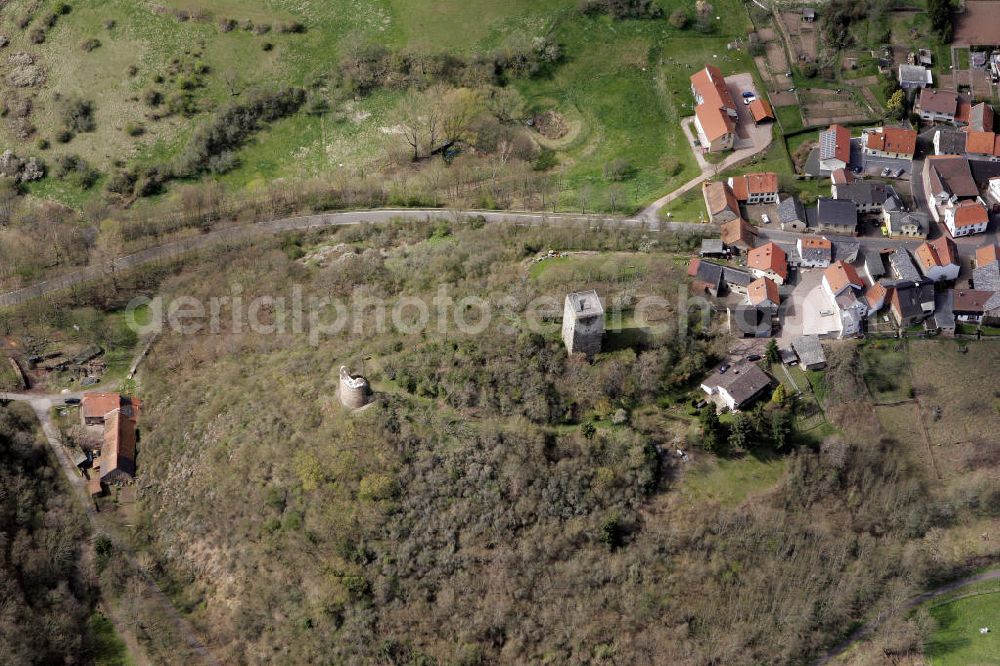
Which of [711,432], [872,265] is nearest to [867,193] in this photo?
[872,265]

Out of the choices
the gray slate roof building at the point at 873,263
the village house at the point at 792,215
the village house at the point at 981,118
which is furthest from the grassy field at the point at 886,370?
the village house at the point at 981,118

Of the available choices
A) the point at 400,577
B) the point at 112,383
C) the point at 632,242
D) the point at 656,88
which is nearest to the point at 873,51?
the point at 656,88

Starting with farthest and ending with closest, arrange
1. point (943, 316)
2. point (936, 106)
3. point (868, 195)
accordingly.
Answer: point (936, 106), point (868, 195), point (943, 316)

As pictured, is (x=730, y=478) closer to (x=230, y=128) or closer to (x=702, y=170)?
(x=702, y=170)

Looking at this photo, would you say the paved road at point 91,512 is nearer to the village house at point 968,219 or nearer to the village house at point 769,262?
→ the village house at point 769,262

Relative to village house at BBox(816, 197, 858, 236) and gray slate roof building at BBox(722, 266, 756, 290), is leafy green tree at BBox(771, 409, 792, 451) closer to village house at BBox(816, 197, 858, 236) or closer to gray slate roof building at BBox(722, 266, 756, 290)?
gray slate roof building at BBox(722, 266, 756, 290)

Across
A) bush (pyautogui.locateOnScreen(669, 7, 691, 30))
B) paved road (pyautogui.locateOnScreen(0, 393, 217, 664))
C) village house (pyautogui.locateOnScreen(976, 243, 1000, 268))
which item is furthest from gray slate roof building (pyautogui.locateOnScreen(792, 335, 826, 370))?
bush (pyautogui.locateOnScreen(669, 7, 691, 30))
